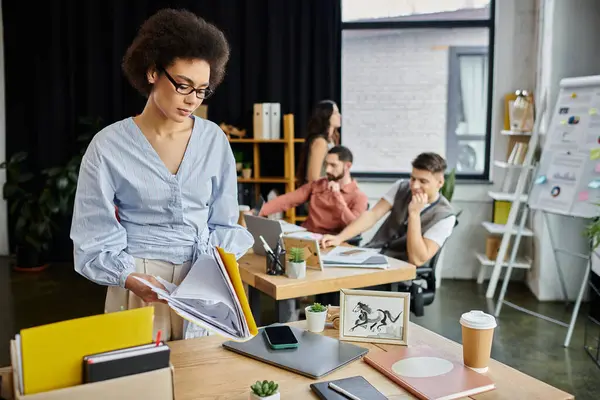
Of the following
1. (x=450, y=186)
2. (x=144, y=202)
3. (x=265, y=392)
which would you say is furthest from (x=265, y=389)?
(x=450, y=186)

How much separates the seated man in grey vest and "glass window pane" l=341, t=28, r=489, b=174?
7.02 ft

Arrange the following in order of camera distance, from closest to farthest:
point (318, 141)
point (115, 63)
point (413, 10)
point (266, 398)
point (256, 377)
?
1. point (266, 398)
2. point (256, 377)
3. point (318, 141)
4. point (413, 10)
5. point (115, 63)

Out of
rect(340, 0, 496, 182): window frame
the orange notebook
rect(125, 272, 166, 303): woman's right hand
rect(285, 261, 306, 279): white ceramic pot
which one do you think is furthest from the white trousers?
rect(340, 0, 496, 182): window frame

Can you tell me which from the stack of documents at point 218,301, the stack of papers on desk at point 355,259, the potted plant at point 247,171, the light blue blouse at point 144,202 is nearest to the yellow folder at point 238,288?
the stack of documents at point 218,301

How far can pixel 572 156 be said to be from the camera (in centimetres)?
441

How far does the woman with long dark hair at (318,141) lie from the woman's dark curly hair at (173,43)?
3163 millimetres

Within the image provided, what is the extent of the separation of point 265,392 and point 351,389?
0.22 m

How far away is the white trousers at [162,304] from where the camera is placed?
6.10 feet

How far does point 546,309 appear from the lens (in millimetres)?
4871

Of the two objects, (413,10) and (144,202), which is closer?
(144,202)

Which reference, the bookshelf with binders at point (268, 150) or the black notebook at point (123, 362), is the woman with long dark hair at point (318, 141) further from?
the black notebook at point (123, 362)

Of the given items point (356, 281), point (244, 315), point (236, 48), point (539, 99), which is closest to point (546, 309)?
point (539, 99)

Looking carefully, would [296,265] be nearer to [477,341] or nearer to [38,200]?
[477,341]

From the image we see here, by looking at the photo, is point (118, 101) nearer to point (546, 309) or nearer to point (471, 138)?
point (471, 138)
